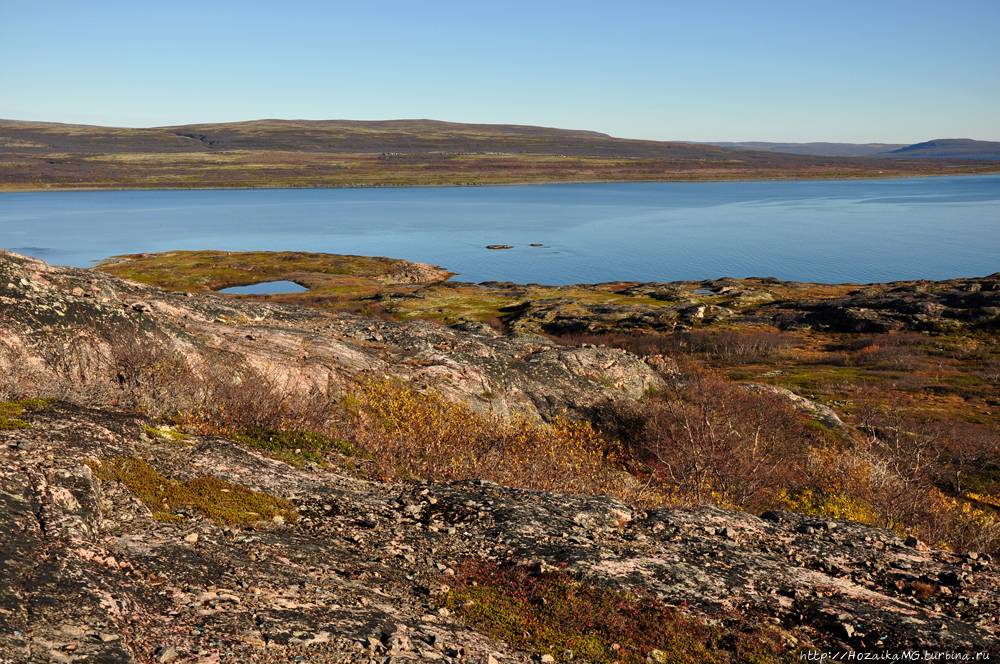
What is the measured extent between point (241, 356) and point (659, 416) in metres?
17.7

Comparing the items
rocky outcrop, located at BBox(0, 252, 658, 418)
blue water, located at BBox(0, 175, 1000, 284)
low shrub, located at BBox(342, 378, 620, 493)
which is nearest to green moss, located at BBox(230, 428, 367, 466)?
low shrub, located at BBox(342, 378, 620, 493)

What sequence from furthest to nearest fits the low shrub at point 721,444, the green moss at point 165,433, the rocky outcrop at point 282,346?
the low shrub at point 721,444 → the rocky outcrop at point 282,346 → the green moss at point 165,433

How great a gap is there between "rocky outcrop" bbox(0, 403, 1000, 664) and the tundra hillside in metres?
0.05

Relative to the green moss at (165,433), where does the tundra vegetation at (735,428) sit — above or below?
below

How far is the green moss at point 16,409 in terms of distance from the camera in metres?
10.6

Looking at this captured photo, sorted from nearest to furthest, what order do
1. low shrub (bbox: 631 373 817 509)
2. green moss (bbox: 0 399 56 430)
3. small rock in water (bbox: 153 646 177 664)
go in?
small rock in water (bbox: 153 646 177 664)
green moss (bbox: 0 399 56 430)
low shrub (bbox: 631 373 817 509)

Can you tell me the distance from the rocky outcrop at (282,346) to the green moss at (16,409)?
7.79ft

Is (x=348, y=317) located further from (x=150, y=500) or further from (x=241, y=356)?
(x=150, y=500)

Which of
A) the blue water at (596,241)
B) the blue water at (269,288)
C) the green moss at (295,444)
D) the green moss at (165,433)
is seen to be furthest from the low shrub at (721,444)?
A: the blue water at (596,241)

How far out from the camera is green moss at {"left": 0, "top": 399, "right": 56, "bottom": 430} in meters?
10.6

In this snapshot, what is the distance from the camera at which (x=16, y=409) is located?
37.9 ft

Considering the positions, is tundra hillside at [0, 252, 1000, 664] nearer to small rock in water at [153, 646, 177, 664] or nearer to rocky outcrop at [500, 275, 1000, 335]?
small rock in water at [153, 646, 177, 664]

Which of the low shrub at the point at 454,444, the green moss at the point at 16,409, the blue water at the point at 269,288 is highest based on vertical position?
the green moss at the point at 16,409

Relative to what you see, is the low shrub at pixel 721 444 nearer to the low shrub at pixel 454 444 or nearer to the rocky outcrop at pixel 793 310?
the low shrub at pixel 454 444
